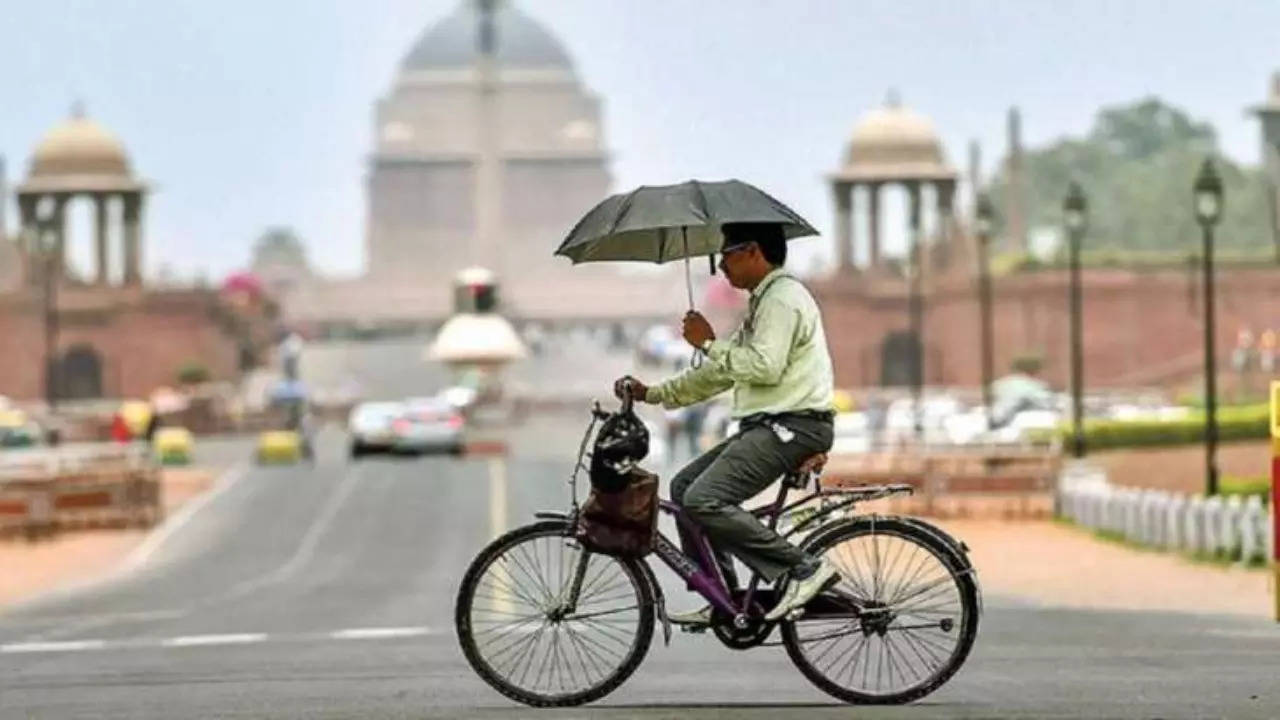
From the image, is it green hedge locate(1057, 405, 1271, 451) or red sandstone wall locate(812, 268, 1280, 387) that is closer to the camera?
green hedge locate(1057, 405, 1271, 451)

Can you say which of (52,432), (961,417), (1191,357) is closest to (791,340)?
(961,417)

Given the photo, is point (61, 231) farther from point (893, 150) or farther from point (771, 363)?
point (771, 363)

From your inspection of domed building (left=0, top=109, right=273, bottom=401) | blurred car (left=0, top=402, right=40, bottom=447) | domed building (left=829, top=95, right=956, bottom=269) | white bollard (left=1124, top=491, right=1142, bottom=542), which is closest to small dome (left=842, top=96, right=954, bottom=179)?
domed building (left=829, top=95, right=956, bottom=269)

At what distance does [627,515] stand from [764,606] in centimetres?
55

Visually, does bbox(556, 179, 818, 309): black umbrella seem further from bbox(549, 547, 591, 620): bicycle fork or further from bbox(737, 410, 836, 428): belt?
bbox(549, 547, 591, 620): bicycle fork

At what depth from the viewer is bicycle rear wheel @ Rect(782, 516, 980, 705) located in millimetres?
12297

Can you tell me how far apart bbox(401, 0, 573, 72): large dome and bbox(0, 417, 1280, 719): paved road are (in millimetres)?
150490

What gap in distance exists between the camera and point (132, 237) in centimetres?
11631

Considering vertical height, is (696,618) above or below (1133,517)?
above

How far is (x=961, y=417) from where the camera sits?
64062 mm

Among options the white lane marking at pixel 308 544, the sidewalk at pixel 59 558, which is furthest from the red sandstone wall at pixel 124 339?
the sidewalk at pixel 59 558

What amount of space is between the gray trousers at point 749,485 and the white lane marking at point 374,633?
8.01 metres

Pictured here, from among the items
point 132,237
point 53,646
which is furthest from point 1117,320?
point 53,646

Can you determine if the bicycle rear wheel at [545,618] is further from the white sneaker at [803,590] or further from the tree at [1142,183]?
the tree at [1142,183]
